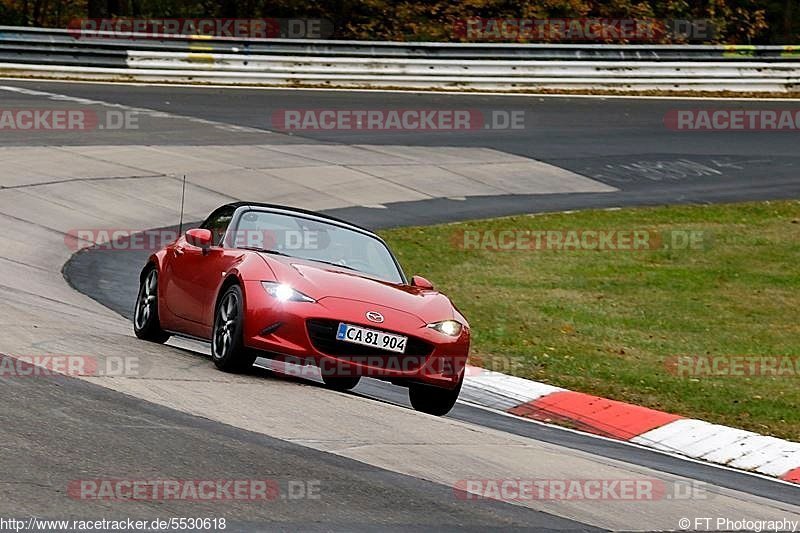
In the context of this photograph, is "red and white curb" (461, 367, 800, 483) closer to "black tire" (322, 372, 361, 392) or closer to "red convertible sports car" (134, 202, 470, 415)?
"red convertible sports car" (134, 202, 470, 415)

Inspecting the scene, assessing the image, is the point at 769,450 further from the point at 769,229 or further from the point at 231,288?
the point at 769,229

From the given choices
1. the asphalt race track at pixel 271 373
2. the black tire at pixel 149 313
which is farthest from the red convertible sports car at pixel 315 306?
the black tire at pixel 149 313

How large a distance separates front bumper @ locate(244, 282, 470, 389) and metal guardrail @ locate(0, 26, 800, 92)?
22.8 m

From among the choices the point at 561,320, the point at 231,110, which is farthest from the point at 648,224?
the point at 231,110

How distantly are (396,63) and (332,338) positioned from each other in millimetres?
23306

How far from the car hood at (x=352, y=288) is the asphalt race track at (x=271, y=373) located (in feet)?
2.30

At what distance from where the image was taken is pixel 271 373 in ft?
34.5

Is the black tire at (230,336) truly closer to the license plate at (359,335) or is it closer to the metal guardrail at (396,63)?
the license plate at (359,335)

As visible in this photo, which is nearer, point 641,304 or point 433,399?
point 433,399

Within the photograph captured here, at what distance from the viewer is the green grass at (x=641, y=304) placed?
12227 mm

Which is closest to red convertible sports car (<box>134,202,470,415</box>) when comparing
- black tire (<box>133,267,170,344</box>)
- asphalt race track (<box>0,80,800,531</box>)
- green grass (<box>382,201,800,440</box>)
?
asphalt race track (<box>0,80,800,531</box>)

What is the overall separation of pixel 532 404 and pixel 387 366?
7.10 feet

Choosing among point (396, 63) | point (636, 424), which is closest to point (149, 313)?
point (636, 424)

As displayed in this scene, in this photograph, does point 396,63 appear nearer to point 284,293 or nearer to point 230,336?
point 230,336
